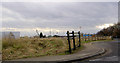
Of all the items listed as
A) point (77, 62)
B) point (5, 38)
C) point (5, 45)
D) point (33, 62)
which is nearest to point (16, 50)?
point (5, 45)

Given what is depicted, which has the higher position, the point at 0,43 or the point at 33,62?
the point at 0,43

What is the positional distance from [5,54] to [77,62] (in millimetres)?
4960

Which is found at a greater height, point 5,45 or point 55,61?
point 5,45

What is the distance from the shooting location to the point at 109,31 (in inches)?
3632

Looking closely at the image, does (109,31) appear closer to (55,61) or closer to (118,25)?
(118,25)

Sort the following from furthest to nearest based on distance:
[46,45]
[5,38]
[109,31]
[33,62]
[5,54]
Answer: [109,31], [46,45], [5,38], [5,54], [33,62]

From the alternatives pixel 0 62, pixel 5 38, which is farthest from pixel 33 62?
pixel 5 38

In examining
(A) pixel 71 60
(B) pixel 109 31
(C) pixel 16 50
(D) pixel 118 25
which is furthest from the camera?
(B) pixel 109 31

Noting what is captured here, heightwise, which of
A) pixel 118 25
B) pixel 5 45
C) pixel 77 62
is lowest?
pixel 77 62

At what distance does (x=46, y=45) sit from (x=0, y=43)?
4.28m

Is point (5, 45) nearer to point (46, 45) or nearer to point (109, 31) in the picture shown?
point (46, 45)

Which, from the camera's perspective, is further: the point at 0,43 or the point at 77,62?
the point at 0,43

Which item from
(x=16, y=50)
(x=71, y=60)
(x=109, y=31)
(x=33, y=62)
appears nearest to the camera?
(x=33, y=62)

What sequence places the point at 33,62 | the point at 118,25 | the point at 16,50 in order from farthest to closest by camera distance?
the point at 118,25
the point at 16,50
the point at 33,62
